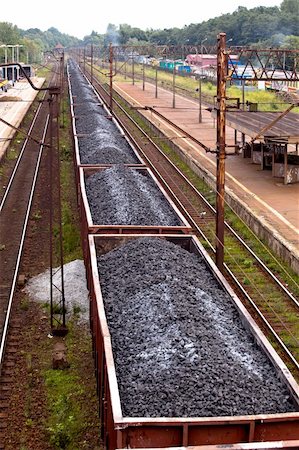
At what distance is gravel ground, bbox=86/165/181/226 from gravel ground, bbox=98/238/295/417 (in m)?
3.03

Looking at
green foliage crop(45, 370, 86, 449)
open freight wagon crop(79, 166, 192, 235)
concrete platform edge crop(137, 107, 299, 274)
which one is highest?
open freight wagon crop(79, 166, 192, 235)

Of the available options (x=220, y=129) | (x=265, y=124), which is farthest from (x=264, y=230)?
(x=265, y=124)

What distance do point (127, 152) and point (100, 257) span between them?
37.9 ft

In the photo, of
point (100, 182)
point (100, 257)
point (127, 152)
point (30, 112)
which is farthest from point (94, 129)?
→ point (30, 112)

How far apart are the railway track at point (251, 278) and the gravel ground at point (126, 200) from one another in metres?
1.97

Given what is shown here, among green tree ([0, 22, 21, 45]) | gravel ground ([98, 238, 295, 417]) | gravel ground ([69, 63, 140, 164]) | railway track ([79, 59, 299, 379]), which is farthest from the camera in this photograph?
green tree ([0, 22, 21, 45])

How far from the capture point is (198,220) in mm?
20734

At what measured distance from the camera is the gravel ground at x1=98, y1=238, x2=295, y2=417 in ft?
25.0

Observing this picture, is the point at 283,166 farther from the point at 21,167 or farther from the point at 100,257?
the point at 100,257

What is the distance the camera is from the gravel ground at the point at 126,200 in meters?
14.5

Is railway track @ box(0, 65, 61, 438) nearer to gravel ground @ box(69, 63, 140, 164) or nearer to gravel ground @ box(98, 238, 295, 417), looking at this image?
gravel ground @ box(69, 63, 140, 164)

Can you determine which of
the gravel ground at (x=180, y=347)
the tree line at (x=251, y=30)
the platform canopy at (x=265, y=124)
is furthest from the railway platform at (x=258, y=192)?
the tree line at (x=251, y=30)

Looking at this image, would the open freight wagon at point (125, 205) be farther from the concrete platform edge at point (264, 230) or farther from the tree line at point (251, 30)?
the tree line at point (251, 30)

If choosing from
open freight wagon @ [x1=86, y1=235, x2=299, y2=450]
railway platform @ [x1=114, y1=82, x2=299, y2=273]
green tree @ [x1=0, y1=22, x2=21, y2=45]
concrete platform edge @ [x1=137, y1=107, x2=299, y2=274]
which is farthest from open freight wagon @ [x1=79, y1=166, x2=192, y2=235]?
green tree @ [x1=0, y1=22, x2=21, y2=45]
